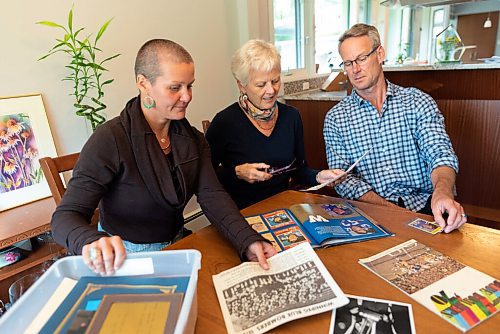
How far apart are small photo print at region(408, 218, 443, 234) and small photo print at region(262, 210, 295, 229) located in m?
0.38

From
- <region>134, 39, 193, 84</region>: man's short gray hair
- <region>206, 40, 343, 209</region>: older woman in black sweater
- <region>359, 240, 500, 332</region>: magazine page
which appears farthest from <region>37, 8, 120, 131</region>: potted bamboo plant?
<region>359, 240, 500, 332</region>: magazine page

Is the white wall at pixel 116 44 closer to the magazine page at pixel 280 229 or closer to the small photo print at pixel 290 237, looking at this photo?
the magazine page at pixel 280 229

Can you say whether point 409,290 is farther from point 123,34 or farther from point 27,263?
point 123,34

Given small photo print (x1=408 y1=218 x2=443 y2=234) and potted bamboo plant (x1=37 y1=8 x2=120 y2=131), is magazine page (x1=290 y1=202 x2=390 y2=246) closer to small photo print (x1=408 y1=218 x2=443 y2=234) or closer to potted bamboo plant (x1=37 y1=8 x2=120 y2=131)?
small photo print (x1=408 y1=218 x2=443 y2=234)

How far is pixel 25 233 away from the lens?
1431 mm

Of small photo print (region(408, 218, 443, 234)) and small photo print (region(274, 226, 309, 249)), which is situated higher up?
small photo print (region(274, 226, 309, 249))

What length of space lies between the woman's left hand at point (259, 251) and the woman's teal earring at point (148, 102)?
542mm

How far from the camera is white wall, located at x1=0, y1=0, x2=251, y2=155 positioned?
5.45ft

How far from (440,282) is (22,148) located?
1786mm

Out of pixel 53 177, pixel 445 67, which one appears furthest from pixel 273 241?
pixel 445 67

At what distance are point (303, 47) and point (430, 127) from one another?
215 centimetres

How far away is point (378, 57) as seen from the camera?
1.59 m

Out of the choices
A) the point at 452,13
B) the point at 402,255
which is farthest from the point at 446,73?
the point at 452,13

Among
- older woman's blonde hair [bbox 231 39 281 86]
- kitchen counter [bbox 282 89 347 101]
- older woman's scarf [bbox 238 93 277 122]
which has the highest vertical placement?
older woman's blonde hair [bbox 231 39 281 86]
